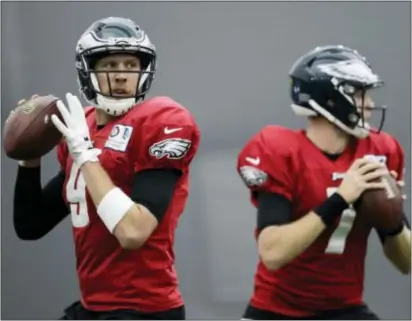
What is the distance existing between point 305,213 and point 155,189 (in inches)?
13.1

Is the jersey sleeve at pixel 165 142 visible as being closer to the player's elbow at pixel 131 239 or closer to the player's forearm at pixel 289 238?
the player's elbow at pixel 131 239

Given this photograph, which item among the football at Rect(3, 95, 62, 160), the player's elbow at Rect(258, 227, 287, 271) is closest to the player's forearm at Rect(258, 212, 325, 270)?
the player's elbow at Rect(258, 227, 287, 271)

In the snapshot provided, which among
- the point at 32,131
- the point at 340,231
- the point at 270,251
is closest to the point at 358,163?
the point at 340,231

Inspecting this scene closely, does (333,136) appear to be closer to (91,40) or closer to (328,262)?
(328,262)

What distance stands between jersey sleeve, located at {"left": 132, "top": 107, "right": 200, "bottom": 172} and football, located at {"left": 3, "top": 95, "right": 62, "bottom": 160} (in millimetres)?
214

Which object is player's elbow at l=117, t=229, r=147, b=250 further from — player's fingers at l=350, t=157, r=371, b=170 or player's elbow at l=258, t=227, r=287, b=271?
player's fingers at l=350, t=157, r=371, b=170

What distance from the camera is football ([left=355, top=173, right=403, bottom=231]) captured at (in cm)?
247

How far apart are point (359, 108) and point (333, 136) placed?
9cm

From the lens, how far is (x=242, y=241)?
3467 mm

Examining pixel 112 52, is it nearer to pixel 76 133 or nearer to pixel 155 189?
pixel 76 133

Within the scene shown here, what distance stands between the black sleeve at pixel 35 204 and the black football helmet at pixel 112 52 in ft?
0.84

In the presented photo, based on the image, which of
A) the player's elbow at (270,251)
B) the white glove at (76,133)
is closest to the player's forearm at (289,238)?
the player's elbow at (270,251)

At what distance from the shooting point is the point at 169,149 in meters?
2.56

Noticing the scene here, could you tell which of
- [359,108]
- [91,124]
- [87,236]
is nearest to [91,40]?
[91,124]
